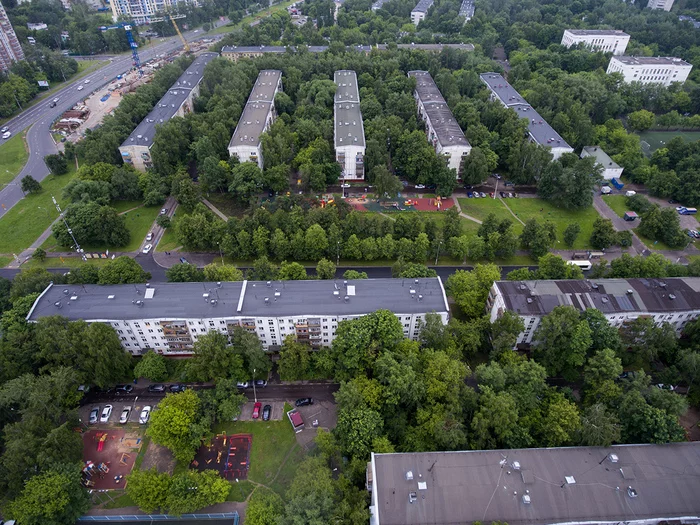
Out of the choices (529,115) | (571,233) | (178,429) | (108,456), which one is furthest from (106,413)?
(529,115)

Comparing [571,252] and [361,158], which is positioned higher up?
[361,158]

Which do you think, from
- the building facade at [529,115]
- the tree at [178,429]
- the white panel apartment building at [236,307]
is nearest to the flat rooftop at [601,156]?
the building facade at [529,115]

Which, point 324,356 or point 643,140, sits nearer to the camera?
point 324,356

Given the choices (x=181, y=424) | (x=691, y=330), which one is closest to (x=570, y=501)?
(x=691, y=330)

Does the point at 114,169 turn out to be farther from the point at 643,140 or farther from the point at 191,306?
the point at 643,140

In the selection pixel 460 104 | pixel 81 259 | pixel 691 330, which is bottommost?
pixel 81 259

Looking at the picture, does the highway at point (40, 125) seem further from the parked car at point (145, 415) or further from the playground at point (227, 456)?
the playground at point (227, 456)

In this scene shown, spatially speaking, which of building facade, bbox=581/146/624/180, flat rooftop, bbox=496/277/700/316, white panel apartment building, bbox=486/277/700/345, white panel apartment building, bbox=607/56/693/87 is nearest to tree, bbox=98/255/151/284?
white panel apartment building, bbox=486/277/700/345
